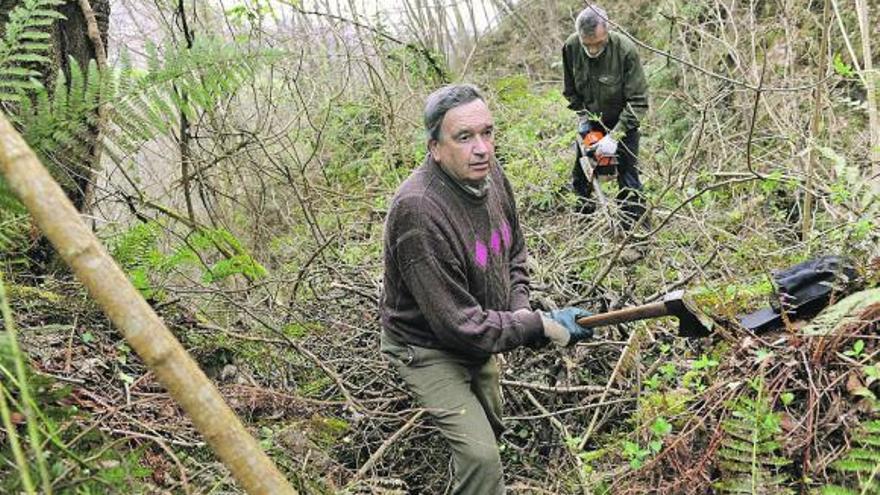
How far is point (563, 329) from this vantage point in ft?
10.9

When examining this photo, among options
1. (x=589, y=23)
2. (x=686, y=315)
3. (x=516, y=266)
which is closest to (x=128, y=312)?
(x=686, y=315)

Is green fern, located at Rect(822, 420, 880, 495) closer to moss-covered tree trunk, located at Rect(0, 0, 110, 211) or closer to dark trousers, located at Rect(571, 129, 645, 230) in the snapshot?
moss-covered tree trunk, located at Rect(0, 0, 110, 211)

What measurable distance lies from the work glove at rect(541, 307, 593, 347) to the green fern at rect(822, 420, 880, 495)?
111cm

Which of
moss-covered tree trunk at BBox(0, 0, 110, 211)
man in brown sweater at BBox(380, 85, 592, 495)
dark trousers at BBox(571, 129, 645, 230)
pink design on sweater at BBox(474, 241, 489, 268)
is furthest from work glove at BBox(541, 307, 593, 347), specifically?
dark trousers at BBox(571, 129, 645, 230)

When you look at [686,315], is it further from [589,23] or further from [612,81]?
[612,81]

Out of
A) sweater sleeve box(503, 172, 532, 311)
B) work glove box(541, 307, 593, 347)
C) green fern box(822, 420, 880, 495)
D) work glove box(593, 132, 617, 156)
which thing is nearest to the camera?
green fern box(822, 420, 880, 495)

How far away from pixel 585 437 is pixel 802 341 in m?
1.10

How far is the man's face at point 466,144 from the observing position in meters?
3.37

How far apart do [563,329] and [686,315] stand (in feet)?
1.66

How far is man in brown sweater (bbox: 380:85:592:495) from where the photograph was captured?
3.21 m

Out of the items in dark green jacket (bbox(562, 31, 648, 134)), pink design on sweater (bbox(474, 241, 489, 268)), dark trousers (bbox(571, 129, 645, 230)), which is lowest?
dark trousers (bbox(571, 129, 645, 230))

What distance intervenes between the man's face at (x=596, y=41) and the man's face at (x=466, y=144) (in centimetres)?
313

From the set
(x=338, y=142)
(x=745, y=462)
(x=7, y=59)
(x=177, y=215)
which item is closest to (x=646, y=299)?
(x=745, y=462)

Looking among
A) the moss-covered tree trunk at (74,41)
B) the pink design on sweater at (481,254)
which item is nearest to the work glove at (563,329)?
the pink design on sweater at (481,254)
